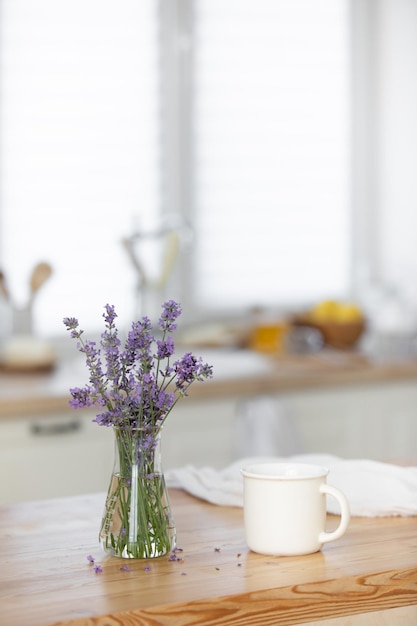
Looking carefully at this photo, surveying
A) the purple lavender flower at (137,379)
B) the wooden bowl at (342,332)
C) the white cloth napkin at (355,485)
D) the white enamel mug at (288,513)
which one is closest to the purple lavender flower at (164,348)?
the purple lavender flower at (137,379)

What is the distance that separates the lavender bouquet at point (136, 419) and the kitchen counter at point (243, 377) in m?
1.38

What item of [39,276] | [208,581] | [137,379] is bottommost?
[208,581]

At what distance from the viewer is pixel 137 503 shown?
4.19 feet

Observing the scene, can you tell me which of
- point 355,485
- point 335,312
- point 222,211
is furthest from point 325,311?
point 355,485

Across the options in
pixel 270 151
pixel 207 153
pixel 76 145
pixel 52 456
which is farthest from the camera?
pixel 270 151

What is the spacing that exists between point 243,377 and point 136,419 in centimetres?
173

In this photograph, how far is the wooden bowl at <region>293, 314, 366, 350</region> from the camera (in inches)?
144

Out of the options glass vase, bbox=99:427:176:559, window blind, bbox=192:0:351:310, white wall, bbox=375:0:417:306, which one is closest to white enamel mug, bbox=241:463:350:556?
glass vase, bbox=99:427:176:559

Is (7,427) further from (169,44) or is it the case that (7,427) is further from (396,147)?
(396,147)

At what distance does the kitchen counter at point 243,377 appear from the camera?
8.80 feet

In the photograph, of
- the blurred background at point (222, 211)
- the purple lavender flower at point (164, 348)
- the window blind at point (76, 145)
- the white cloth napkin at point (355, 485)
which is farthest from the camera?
the window blind at point (76, 145)

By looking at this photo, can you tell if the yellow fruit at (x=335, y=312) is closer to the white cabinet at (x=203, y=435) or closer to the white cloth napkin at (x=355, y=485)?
the white cabinet at (x=203, y=435)

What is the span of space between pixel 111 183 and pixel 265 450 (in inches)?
44.1

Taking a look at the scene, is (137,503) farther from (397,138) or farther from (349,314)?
(397,138)
